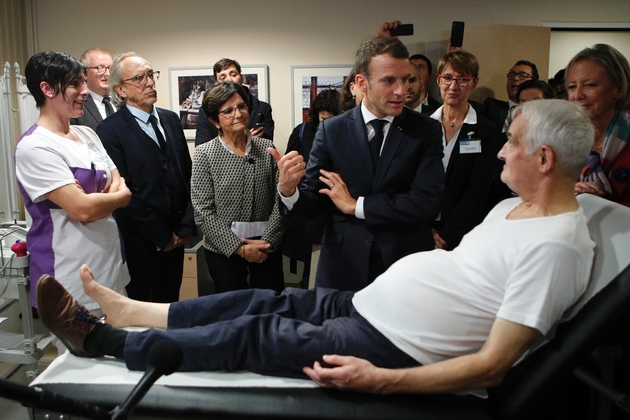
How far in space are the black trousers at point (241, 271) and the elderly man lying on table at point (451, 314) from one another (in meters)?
1.02

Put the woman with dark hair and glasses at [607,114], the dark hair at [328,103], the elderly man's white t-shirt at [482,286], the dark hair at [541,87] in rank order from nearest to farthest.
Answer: the elderly man's white t-shirt at [482,286] < the woman with dark hair and glasses at [607,114] < the dark hair at [541,87] < the dark hair at [328,103]

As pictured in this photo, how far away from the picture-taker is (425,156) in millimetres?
2059

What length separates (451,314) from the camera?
4.76ft

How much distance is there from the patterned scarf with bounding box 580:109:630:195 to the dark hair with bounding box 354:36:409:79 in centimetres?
87

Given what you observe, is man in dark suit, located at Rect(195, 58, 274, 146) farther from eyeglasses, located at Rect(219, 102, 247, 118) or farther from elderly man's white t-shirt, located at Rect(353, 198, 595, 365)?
elderly man's white t-shirt, located at Rect(353, 198, 595, 365)

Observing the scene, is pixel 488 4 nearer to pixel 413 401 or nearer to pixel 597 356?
pixel 597 356

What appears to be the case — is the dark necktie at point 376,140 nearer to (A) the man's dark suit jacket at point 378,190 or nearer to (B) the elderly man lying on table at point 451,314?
(A) the man's dark suit jacket at point 378,190

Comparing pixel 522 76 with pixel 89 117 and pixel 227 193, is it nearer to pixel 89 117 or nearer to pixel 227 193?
pixel 227 193

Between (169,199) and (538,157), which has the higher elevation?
(538,157)

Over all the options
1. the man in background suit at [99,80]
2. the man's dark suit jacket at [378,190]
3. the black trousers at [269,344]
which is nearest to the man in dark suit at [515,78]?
the man's dark suit jacket at [378,190]

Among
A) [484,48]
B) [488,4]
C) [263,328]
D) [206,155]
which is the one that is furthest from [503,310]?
[488,4]

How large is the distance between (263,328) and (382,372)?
1.36 feet

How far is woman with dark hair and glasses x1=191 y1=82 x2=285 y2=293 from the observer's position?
2635 millimetres

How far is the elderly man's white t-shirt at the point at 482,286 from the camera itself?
130 centimetres
